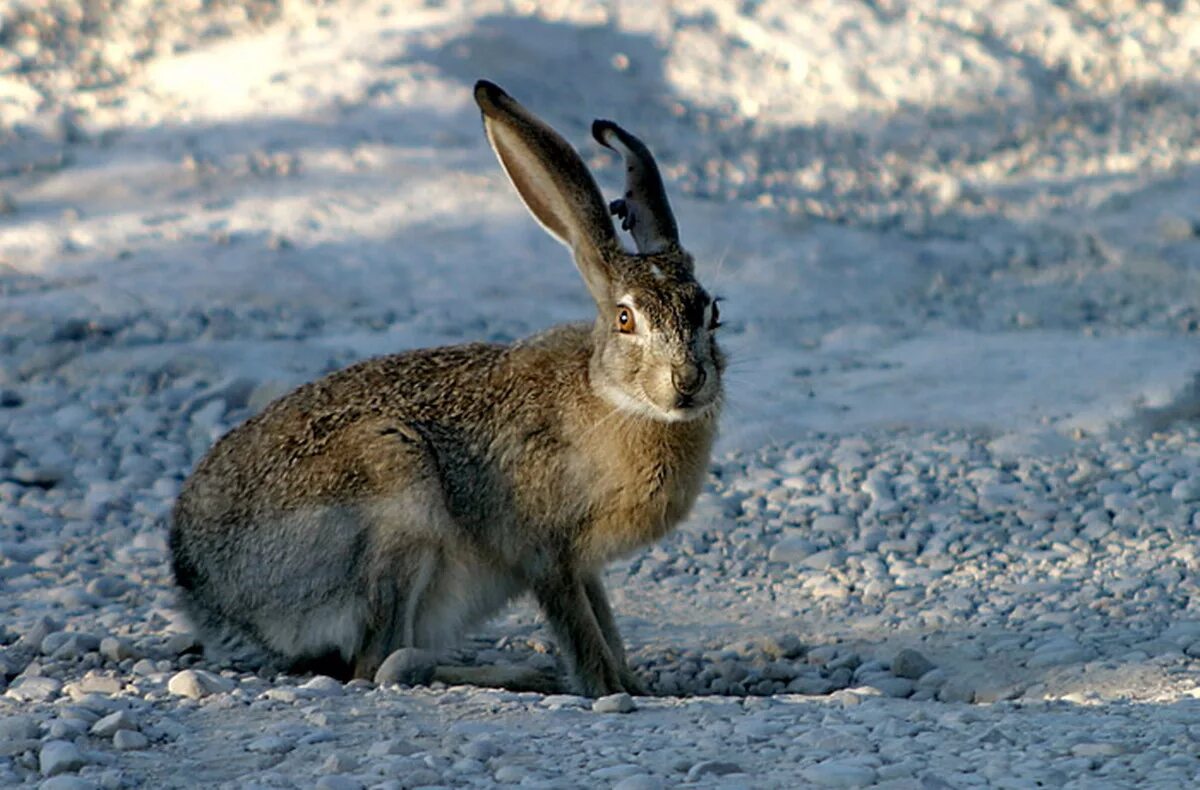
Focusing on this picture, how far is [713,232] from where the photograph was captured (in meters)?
10.4

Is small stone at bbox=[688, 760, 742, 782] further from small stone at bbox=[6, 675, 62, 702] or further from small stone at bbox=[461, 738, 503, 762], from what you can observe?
small stone at bbox=[6, 675, 62, 702]

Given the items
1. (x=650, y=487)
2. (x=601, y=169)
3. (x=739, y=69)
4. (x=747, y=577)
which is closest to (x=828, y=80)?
(x=739, y=69)

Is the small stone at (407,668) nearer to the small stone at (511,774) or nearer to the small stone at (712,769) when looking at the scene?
the small stone at (511,774)

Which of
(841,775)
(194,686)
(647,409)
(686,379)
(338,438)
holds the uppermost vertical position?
(686,379)

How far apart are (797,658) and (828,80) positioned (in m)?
7.89

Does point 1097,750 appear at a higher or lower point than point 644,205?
lower

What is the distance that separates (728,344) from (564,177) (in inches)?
139

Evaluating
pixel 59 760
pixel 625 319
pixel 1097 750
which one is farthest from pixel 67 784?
pixel 1097 750

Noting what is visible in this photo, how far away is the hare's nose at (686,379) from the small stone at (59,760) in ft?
6.31

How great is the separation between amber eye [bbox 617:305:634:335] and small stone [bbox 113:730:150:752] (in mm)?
1823

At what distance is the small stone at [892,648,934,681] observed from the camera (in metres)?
5.59

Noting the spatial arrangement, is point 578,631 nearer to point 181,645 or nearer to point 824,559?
point 181,645

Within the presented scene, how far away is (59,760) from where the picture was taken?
4.12m

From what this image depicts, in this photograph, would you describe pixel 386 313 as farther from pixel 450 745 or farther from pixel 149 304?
pixel 450 745
